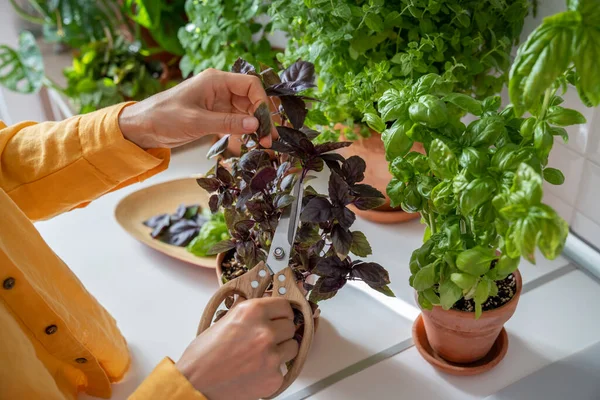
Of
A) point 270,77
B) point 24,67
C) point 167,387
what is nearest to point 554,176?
point 270,77

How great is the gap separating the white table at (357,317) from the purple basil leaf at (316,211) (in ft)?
0.95

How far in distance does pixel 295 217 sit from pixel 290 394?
28 cm

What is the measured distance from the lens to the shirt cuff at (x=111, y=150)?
897 millimetres

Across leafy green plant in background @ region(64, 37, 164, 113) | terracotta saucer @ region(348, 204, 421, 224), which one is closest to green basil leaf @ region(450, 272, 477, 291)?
terracotta saucer @ region(348, 204, 421, 224)

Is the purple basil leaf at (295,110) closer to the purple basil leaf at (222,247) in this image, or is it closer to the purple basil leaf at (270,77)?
the purple basil leaf at (270,77)

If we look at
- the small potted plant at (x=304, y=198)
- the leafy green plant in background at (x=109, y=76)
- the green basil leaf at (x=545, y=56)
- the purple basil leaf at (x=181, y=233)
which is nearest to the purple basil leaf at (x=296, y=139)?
the small potted plant at (x=304, y=198)

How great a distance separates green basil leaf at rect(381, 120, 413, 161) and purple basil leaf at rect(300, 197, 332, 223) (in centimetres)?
10

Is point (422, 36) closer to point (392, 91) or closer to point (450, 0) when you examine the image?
point (450, 0)

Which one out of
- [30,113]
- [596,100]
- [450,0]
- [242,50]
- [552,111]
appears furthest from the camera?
[30,113]

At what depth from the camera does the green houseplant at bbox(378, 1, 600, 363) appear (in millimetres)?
521

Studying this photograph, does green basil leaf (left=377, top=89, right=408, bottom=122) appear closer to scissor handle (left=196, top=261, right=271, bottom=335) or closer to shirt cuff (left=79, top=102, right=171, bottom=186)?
scissor handle (left=196, top=261, right=271, bottom=335)

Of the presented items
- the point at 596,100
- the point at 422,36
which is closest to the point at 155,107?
the point at 422,36

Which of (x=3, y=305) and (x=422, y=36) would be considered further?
(x=422, y=36)

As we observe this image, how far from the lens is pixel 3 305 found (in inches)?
30.9
